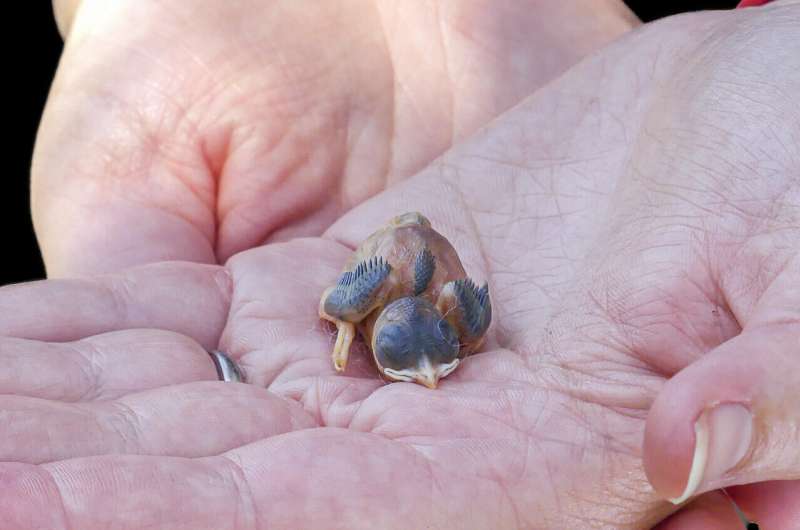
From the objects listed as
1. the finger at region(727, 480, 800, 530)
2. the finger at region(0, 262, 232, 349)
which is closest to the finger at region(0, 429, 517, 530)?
the finger at region(727, 480, 800, 530)

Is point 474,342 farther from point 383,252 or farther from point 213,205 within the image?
point 213,205

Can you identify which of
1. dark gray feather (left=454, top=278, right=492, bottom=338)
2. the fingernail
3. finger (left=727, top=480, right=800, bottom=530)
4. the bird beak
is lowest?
finger (left=727, top=480, right=800, bottom=530)

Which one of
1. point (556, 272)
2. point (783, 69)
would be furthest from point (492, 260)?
point (783, 69)

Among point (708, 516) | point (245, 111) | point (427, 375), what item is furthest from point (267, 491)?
point (245, 111)

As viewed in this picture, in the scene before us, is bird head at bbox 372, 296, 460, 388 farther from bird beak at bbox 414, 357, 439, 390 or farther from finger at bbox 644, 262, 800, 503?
finger at bbox 644, 262, 800, 503

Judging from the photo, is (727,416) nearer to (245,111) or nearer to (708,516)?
(708,516)

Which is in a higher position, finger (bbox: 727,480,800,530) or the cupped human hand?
the cupped human hand
